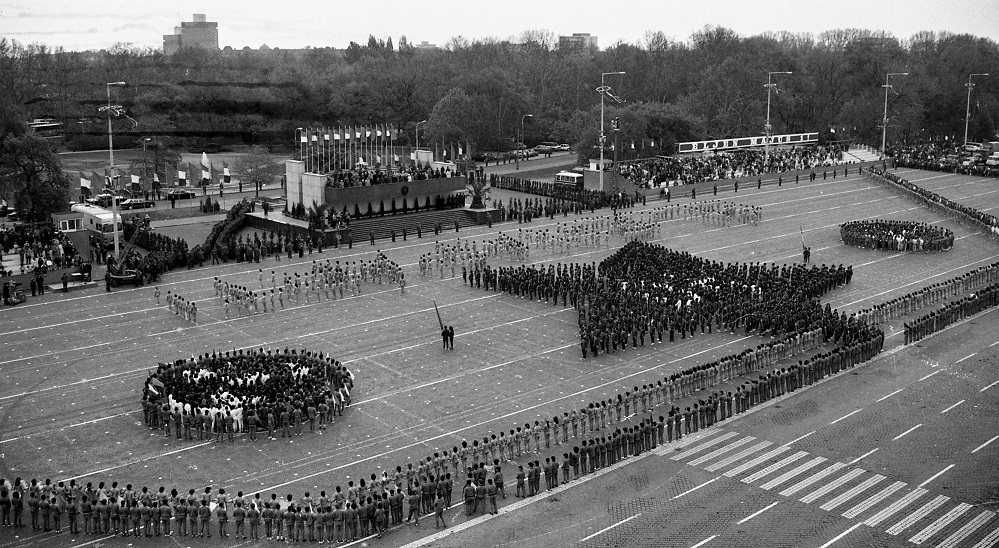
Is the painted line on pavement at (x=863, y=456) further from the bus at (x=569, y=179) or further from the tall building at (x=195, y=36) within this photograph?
the tall building at (x=195, y=36)

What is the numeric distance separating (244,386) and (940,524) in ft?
56.5

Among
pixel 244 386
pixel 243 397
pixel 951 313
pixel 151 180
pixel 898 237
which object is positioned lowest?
pixel 243 397

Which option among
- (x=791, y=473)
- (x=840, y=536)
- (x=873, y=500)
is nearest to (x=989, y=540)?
(x=873, y=500)

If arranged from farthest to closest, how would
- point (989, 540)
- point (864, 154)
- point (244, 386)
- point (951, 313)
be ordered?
point (864, 154)
point (951, 313)
point (244, 386)
point (989, 540)

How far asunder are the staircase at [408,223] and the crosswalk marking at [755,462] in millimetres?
31964

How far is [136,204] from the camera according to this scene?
63594mm

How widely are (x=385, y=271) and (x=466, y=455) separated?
72.2 feet

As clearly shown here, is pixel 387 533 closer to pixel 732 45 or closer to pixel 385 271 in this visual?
pixel 385 271

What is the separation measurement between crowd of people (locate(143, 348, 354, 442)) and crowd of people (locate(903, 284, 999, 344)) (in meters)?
19.6

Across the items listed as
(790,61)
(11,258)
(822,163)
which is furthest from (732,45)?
(11,258)

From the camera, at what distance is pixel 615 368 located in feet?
103

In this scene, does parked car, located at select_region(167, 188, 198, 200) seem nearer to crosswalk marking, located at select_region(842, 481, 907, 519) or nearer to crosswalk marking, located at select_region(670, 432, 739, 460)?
crosswalk marking, located at select_region(670, 432, 739, 460)

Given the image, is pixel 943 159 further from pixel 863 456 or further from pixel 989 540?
pixel 989 540

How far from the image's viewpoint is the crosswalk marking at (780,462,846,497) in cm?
2219
